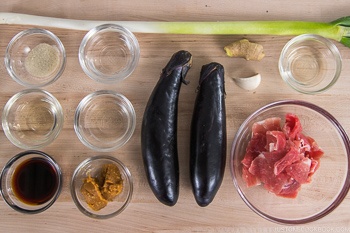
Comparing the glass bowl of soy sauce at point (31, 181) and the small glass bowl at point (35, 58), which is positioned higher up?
the small glass bowl at point (35, 58)

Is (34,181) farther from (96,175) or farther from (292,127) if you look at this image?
(292,127)

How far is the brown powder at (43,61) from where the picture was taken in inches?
65.9

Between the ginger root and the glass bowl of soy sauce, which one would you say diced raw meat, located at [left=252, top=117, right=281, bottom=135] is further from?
the glass bowl of soy sauce

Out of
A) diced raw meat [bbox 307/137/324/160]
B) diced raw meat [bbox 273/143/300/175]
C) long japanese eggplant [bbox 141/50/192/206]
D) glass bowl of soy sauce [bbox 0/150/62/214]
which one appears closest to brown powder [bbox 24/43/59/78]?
glass bowl of soy sauce [bbox 0/150/62/214]

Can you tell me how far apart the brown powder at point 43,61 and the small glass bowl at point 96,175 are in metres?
0.37

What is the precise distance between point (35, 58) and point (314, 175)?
115cm

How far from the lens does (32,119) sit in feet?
5.57

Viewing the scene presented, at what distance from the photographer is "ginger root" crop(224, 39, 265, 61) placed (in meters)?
1.63

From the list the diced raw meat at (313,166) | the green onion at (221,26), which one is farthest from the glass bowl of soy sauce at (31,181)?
the diced raw meat at (313,166)

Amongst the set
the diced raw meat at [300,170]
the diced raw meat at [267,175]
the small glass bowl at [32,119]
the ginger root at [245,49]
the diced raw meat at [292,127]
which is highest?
the ginger root at [245,49]

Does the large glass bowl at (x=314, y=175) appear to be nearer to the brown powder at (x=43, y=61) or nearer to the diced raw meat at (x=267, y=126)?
the diced raw meat at (x=267, y=126)

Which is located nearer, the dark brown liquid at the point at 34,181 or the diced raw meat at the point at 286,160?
the diced raw meat at the point at 286,160

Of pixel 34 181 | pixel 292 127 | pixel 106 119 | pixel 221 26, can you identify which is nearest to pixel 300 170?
pixel 292 127

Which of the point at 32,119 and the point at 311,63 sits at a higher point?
the point at 311,63
